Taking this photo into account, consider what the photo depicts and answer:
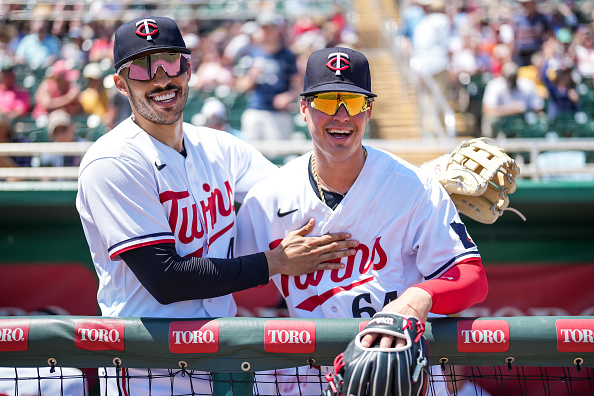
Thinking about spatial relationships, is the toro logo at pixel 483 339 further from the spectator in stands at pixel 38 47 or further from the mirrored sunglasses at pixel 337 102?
the spectator in stands at pixel 38 47

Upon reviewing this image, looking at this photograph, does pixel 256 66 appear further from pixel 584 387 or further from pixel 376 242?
pixel 376 242

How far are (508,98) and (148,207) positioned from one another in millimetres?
5853

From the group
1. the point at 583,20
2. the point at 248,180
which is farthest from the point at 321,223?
the point at 583,20

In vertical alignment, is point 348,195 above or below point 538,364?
above

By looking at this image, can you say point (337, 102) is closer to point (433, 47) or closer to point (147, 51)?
point (147, 51)

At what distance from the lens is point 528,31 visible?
859 cm

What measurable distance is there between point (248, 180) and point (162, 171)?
516 mm

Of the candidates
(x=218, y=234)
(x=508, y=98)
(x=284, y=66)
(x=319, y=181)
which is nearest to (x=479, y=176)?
(x=319, y=181)

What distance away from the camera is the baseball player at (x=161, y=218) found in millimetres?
2354

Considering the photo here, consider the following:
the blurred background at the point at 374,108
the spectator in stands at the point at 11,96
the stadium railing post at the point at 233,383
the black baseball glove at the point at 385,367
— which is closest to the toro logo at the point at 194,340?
the stadium railing post at the point at 233,383

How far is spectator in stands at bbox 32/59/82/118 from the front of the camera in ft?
24.8

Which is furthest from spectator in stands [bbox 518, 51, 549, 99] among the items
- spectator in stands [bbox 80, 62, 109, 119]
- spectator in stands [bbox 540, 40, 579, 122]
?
spectator in stands [bbox 80, 62, 109, 119]

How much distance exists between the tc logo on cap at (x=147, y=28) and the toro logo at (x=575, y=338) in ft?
5.72

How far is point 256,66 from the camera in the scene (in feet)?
26.1
